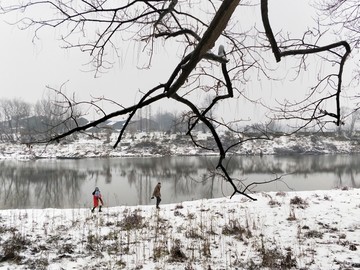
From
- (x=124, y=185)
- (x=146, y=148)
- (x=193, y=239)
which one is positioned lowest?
(x=124, y=185)

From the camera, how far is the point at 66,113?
6.85 feet

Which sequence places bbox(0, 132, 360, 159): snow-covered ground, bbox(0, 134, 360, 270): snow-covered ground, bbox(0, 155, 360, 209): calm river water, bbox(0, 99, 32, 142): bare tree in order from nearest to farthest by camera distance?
bbox(0, 99, 32, 142): bare tree
bbox(0, 134, 360, 270): snow-covered ground
bbox(0, 155, 360, 209): calm river water
bbox(0, 132, 360, 159): snow-covered ground

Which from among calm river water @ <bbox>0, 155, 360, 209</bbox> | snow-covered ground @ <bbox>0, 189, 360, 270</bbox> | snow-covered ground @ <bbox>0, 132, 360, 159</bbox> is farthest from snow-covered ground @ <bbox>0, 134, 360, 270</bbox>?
snow-covered ground @ <bbox>0, 132, 360, 159</bbox>

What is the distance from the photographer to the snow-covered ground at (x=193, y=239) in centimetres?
583

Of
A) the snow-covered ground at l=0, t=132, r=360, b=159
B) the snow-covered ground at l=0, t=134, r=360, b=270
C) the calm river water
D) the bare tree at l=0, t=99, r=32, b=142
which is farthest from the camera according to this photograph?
the snow-covered ground at l=0, t=132, r=360, b=159

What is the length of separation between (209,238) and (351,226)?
370cm

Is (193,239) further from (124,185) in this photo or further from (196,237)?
(124,185)

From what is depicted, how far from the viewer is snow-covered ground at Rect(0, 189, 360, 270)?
5.83 meters

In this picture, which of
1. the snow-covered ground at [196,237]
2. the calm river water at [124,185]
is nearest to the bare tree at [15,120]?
the snow-covered ground at [196,237]

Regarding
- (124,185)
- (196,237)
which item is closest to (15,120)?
(124,185)

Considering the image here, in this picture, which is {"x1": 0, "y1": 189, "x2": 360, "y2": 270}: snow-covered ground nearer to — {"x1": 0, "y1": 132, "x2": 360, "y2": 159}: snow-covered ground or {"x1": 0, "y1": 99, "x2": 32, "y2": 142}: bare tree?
{"x1": 0, "y1": 99, "x2": 32, "y2": 142}: bare tree

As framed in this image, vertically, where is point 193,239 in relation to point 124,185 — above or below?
above

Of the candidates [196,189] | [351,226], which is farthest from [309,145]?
[351,226]

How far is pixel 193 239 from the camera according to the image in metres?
7.37
